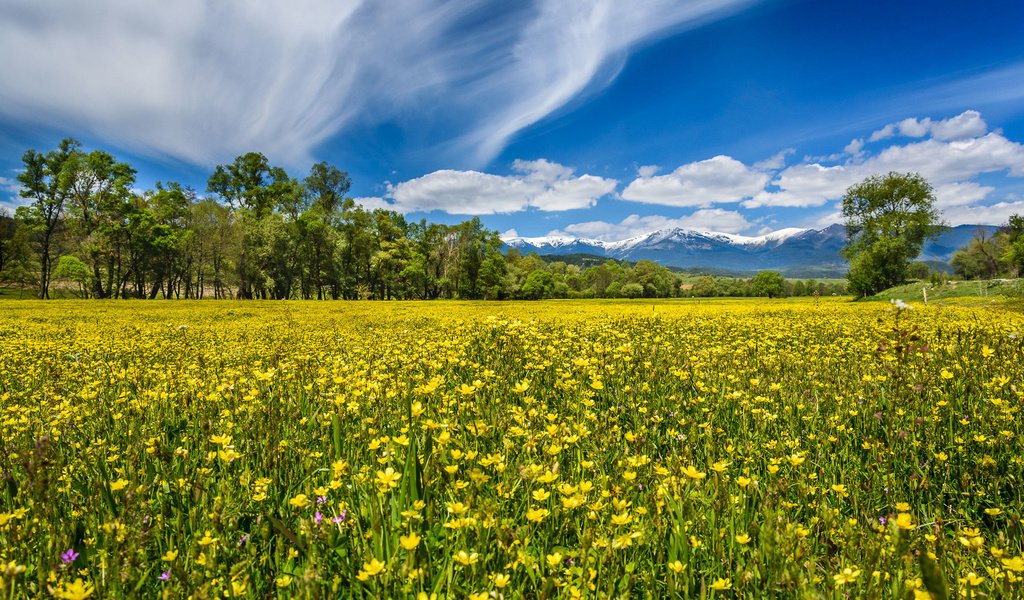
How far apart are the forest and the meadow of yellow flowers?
5471cm

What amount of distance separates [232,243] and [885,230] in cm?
7941

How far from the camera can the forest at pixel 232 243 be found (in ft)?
146

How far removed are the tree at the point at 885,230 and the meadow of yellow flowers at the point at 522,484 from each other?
5122cm

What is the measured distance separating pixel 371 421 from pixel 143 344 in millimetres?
8948

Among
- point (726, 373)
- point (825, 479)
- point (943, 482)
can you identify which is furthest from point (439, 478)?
point (726, 373)

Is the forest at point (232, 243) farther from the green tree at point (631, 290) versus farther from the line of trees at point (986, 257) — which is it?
the line of trees at point (986, 257)

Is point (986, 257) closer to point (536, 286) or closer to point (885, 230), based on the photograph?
point (885, 230)

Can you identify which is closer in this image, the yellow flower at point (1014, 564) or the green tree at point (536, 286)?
the yellow flower at point (1014, 564)

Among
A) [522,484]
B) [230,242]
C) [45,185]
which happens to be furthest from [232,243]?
[522,484]

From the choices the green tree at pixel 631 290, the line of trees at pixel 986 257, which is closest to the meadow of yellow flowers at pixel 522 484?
the line of trees at pixel 986 257

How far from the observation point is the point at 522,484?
2.79 metres

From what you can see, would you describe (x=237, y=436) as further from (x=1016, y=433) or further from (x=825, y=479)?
(x=1016, y=433)

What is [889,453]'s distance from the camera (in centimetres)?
329

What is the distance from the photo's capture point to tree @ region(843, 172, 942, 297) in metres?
45.3
